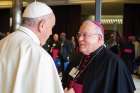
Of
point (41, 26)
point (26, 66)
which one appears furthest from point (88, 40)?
point (26, 66)

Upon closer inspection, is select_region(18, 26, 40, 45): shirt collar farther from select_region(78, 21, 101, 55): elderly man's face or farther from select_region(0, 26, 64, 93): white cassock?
select_region(78, 21, 101, 55): elderly man's face

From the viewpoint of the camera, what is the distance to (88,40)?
338 centimetres

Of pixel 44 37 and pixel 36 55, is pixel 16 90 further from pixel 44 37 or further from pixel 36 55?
pixel 44 37

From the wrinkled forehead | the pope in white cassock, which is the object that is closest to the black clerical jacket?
the wrinkled forehead

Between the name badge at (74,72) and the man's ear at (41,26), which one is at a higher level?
the man's ear at (41,26)

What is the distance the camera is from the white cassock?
219cm

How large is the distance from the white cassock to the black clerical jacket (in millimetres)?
973

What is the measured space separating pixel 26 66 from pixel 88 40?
1252mm

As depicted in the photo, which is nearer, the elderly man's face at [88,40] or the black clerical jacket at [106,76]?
the black clerical jacket at [106,76]

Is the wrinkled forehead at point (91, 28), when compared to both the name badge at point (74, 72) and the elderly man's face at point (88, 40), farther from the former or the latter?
the name badge at point (74, 72)

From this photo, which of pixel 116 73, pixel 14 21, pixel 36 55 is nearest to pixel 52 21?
pixel 36 55

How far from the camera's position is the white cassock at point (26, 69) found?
2191 millimetres

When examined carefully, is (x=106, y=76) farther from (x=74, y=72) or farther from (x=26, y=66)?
(x=26, y=66)

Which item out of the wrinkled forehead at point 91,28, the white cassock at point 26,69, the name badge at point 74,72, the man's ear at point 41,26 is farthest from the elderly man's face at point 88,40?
the white cassock at point 26,69
